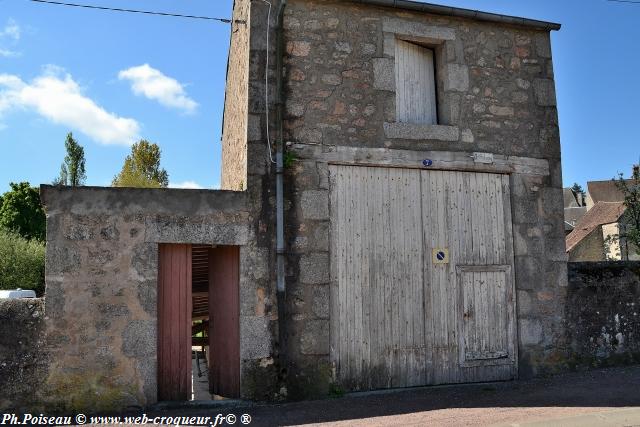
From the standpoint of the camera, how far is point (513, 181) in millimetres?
7141

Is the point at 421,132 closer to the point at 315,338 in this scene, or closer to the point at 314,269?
the point at 314,269

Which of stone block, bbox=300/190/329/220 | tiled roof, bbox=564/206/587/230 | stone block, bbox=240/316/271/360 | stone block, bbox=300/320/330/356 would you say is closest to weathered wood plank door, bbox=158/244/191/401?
stone block, bbox=240/316/271/360

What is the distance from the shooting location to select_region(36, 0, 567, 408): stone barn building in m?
5.70

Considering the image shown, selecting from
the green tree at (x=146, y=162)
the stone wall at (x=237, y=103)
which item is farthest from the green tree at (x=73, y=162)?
the stone wall at (x=237, y=103)

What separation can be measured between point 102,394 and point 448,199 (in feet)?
14.3

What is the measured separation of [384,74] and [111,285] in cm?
386

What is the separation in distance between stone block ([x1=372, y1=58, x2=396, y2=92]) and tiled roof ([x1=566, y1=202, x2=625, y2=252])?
20.2 meters

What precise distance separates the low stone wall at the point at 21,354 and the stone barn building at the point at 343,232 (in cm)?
14

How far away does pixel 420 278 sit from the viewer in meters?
6.65

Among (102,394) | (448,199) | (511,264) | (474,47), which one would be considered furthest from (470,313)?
(102,394)

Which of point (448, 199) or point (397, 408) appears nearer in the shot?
point (397, 408)

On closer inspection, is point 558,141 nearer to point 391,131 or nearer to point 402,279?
point 391,131

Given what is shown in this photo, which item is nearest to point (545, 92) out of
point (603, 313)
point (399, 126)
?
point (399, 126)

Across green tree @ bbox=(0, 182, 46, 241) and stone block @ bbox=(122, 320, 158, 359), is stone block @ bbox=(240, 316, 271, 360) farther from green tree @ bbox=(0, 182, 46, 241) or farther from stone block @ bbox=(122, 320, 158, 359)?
green tree @ bbox=(0, 182, 46, 241)
